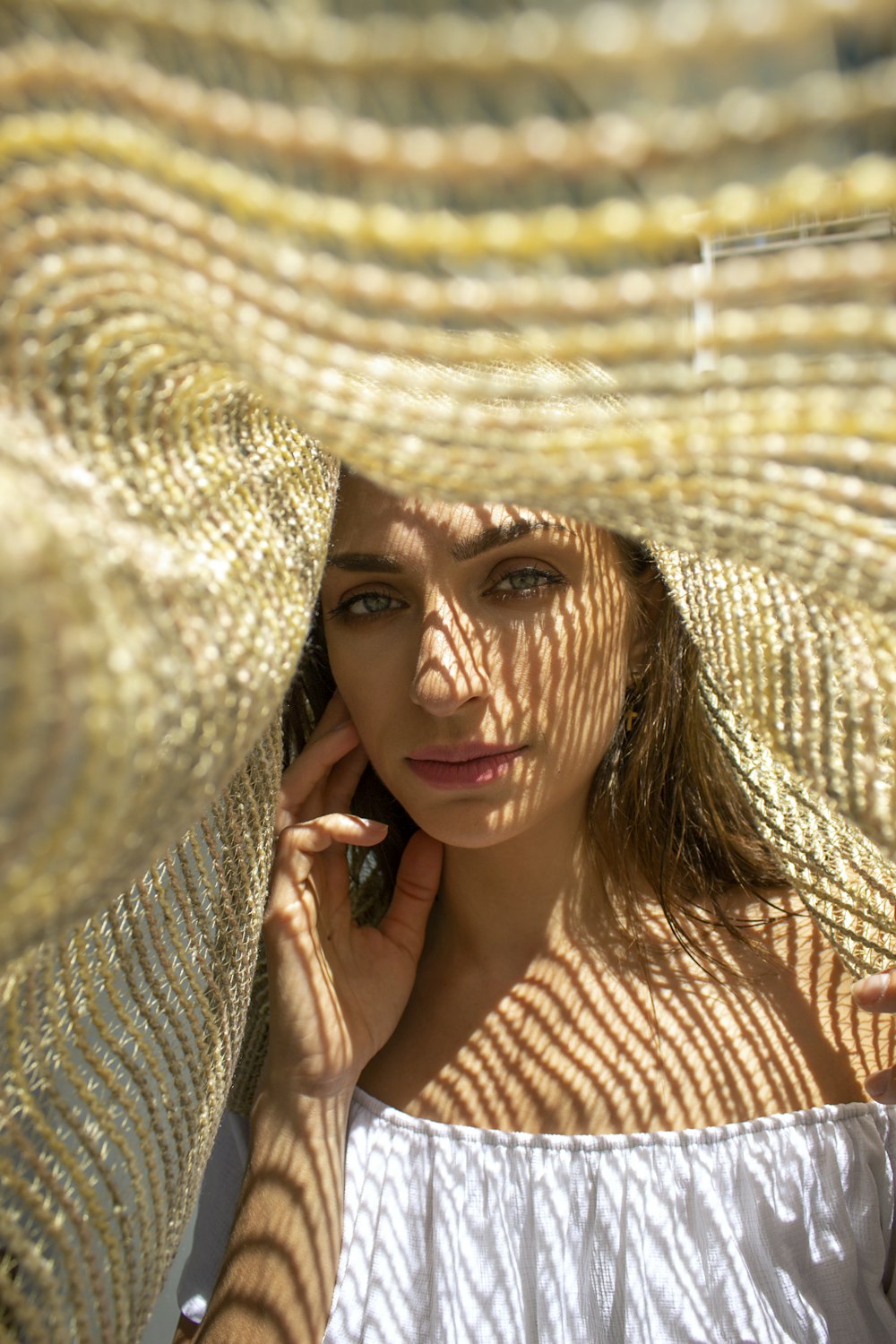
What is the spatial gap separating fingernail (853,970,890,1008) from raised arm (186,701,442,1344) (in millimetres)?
467

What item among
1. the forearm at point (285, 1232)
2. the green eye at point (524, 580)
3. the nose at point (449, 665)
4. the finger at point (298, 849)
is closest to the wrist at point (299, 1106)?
the forearm at point (285, 1232)

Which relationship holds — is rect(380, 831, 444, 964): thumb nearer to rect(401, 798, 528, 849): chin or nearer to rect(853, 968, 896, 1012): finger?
rect(401, 798, 528, 849): chin

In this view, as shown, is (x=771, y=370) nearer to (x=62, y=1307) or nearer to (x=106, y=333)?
(x=106, y=333)

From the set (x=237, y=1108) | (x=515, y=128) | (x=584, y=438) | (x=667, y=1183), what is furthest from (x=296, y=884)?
(x=515, y=128)

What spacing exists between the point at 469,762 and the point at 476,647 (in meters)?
0.11

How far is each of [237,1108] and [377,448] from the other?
96cm

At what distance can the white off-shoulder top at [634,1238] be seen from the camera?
0.85m

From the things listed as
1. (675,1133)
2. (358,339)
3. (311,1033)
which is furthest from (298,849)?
(358,339)

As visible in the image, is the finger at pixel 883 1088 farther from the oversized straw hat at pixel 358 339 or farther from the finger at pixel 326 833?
the finger at pixel 326 833

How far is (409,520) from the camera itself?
0.87 meters

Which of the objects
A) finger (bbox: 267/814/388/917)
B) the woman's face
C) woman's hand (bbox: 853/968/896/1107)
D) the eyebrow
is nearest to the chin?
the woman's face

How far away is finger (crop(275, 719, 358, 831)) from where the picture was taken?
1.07 m

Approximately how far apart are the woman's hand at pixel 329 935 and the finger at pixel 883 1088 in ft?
1.54

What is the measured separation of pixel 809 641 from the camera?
0.58 metres
